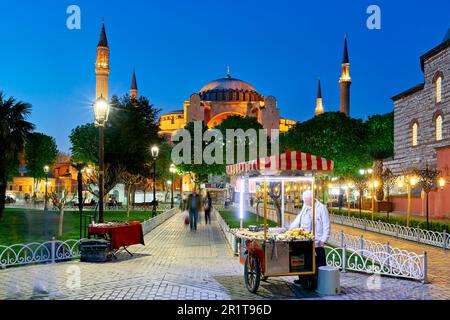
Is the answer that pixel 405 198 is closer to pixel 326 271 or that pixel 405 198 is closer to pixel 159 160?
pixel 159 160

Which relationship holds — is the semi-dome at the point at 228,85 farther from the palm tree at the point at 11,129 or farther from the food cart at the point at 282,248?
the food cart at the point at 282,248

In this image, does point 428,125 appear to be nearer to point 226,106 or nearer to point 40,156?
point 40,156

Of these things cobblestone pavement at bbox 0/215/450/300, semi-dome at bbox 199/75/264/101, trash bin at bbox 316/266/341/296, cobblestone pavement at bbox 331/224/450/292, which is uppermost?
semi-dome at bbox 199/75/264/101

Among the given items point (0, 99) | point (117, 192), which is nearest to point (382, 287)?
point (0, 99)

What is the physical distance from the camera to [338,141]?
47.2 meters

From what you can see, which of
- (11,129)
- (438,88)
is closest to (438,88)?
(438,88)

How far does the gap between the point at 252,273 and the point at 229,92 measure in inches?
3930

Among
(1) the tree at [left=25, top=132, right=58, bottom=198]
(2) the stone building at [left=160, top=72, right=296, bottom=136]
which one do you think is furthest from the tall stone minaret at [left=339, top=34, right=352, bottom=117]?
(1) the tree at [left=25, top=132, right=58, bottom=198]

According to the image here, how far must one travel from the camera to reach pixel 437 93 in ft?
114

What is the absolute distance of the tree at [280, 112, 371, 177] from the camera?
47.1m

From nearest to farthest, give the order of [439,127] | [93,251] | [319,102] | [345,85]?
[93,251] → [439,127] → [345,85] → [319,102]

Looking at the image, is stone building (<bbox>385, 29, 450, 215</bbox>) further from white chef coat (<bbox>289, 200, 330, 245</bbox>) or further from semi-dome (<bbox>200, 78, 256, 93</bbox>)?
semi-dome (<bbox>200, 78, 256, 93</bbox>)

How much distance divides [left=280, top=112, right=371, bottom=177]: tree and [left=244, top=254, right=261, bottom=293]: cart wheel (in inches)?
1513
